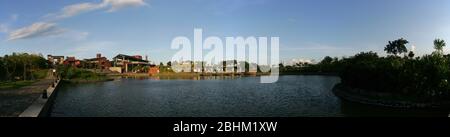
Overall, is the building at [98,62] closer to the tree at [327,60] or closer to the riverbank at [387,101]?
the tree at [327,60]

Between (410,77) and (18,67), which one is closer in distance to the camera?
(410,77)

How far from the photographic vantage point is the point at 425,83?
29219 millimetres

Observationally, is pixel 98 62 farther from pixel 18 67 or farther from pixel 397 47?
pixel 397 47

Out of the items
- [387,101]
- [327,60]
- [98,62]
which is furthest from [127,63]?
[387,101]

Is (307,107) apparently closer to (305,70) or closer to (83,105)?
(83,105)

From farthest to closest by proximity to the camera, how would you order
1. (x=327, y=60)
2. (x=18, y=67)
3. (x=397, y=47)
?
(x=327, y=60) → (x=397, y=47) → (x=18, y=67)

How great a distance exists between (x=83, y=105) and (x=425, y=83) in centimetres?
2716

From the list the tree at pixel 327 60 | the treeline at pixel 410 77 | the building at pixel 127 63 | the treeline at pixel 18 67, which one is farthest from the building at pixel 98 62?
the treeline at pixel 410 77

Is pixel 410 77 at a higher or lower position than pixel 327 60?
lower

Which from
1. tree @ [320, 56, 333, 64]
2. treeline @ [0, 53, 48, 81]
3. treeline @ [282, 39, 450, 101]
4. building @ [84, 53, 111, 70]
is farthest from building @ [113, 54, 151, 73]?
treeline @ [282, 39, 450, 101]

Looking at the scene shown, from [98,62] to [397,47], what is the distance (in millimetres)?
78225

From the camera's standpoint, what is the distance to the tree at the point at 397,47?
9531 centimetres

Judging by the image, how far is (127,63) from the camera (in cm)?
10900

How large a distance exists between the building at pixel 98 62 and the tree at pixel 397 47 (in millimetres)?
75245
